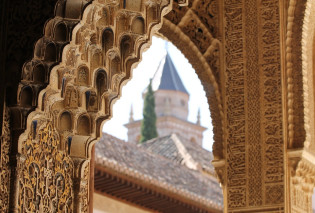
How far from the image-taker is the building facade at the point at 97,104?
3.95 m

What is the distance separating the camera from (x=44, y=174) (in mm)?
4266

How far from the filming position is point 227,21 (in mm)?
7285

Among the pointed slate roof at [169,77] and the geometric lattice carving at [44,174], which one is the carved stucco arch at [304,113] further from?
the pointed slate roof at [169,77]

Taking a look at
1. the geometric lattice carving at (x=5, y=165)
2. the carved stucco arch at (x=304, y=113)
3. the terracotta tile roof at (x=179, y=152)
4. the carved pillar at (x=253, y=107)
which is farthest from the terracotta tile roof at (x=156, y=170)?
the geometric lattice carving at (x=5, y=165)

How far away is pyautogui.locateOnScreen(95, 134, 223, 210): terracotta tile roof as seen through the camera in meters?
15.5

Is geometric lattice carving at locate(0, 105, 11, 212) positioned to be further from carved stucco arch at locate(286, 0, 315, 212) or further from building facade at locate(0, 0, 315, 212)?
carved stucco arch at locate(286, 0, 315, 212)

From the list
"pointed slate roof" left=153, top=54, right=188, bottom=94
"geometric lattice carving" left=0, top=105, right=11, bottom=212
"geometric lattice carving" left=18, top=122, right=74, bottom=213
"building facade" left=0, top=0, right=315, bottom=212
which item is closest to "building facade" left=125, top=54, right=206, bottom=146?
"pointed slate roof" left=153, top=54, right=188, bottom=94

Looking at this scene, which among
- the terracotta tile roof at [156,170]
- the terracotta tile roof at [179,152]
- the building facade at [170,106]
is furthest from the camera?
the building facade at [170,106]

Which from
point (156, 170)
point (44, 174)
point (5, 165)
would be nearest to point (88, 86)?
point (44, 174)

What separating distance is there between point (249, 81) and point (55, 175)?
9.98 feet

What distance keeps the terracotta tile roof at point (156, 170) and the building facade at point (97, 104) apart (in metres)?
7.56

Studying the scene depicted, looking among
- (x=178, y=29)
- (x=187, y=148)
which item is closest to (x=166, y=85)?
(x=187, y=148)

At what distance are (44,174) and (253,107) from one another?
307 centimetres

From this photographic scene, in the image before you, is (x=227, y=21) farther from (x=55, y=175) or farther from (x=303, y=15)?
(x=55, y=175)
